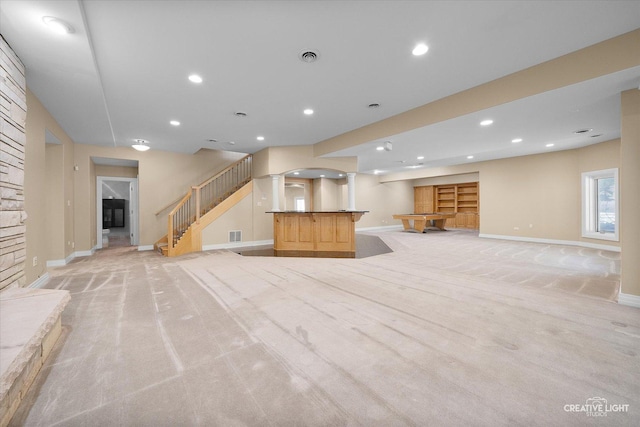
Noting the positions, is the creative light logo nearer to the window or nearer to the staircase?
the staircase

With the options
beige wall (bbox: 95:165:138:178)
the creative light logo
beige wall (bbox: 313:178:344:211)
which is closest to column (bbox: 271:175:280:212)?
beige wall (bbox: 95:165:138:178)

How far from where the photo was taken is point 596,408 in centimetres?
156

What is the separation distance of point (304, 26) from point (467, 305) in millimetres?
3657

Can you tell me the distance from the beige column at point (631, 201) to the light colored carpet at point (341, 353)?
0.30m

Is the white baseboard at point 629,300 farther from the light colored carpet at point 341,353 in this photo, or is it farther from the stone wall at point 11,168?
the stone wall at point 11,168

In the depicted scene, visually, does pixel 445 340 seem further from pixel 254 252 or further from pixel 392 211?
pixel 392 211

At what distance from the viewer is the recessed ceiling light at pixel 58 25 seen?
246 centimetres

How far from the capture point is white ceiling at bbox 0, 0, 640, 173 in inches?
98.0

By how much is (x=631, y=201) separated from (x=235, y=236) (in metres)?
8.39

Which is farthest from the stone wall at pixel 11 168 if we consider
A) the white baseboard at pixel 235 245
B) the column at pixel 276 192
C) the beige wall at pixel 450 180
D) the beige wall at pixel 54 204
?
the beige wall at pixel 450 180

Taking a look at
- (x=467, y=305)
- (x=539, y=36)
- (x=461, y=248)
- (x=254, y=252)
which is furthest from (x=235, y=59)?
(x=461, y=248)

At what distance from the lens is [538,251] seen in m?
6.95

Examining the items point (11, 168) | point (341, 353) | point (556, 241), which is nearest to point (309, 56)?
point (341, 353)

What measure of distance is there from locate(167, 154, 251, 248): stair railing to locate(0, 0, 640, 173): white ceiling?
315 centimetres
